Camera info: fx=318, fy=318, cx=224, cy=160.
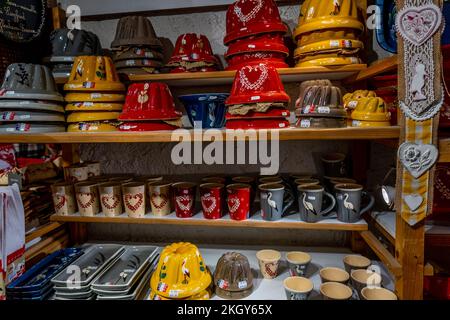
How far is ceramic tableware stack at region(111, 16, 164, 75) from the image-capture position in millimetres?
1244

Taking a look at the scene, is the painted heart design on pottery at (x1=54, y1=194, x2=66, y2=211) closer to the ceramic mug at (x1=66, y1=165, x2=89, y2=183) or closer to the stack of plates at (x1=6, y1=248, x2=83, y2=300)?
the ceramic mug at (x1=66, y1=165, x2=89, y2=183)

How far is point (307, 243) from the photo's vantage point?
152 centimetres

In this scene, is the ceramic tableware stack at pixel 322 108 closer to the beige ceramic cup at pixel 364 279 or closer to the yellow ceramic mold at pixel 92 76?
the beige ceramic cup at pixel 364 279

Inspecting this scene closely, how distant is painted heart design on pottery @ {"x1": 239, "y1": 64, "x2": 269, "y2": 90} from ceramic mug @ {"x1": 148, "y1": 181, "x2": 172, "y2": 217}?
0.49 metres

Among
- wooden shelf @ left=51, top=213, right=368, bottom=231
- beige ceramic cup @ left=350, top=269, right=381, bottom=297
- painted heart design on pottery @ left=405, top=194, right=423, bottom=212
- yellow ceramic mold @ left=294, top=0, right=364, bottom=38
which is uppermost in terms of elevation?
yellow ceramic mold @ left=294, top=0, right=364, bottom=38

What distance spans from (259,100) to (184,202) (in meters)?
0.47

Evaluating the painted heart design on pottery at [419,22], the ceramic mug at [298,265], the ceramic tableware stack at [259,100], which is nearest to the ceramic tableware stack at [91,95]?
the ceramic tableware stack at [259,100]

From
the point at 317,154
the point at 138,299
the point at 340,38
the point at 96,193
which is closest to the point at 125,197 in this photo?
the point at 96,193

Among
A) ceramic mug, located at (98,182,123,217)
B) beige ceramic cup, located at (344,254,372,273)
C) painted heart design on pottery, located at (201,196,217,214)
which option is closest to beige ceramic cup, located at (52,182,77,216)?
ceramic mug, located at (98,182,123,217)

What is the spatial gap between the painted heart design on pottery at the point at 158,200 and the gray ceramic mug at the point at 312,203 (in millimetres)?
504

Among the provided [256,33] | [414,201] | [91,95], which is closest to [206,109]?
[256,33]

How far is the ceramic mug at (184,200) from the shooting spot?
119 centimetres
